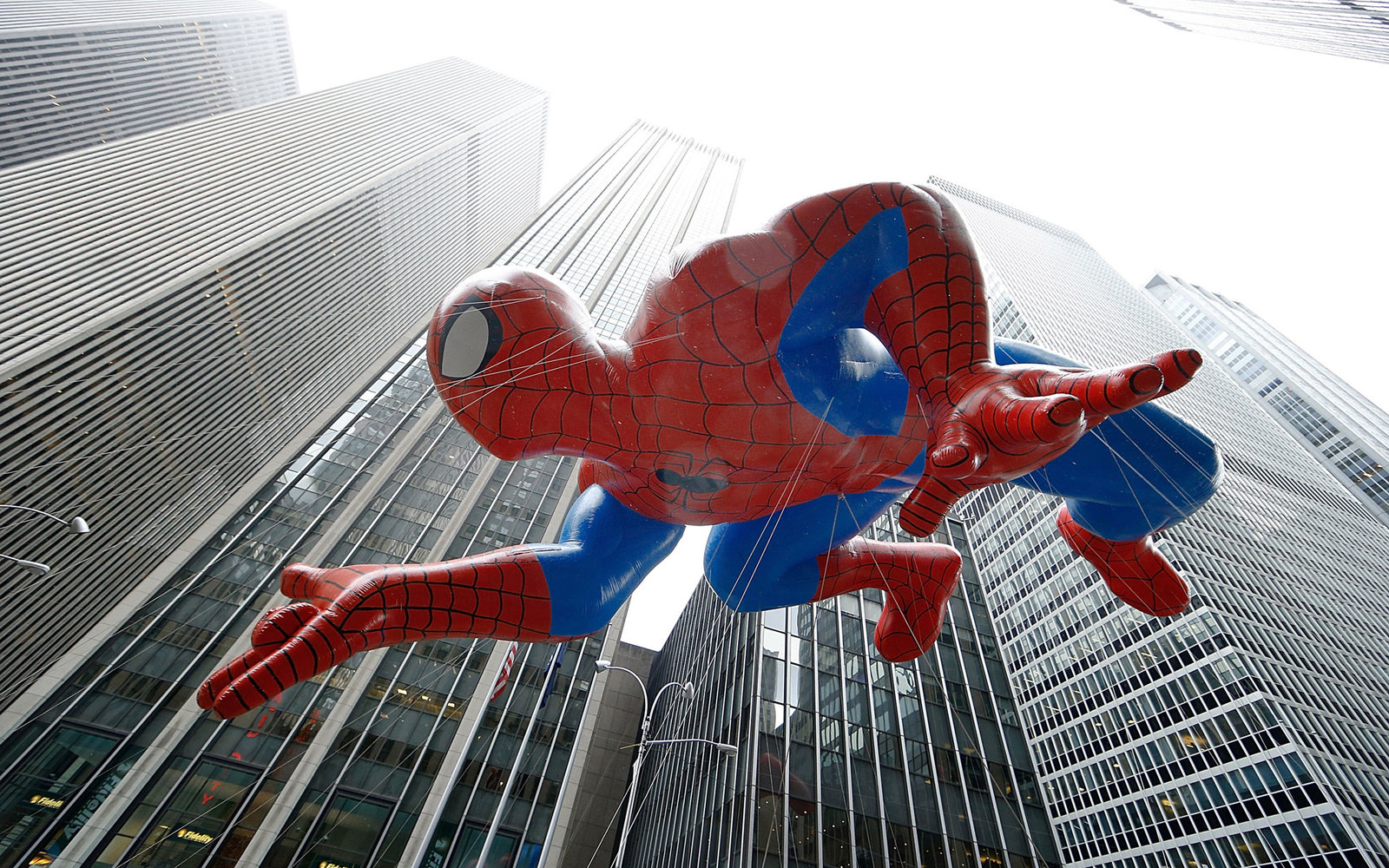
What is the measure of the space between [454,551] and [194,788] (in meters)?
7.59

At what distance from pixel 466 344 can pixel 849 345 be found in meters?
2.48

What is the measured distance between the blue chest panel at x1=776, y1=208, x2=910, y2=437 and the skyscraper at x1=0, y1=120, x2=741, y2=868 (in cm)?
737

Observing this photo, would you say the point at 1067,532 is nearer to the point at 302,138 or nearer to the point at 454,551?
the point at 454,551

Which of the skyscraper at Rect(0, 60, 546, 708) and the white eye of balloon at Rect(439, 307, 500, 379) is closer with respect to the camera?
the white eye of balloon at Rect(439, 307, 500, 379)

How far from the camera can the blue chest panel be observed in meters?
3.37

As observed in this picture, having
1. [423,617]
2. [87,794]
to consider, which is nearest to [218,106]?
[87,794]

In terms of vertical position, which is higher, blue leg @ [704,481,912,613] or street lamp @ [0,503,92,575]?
blue leg @ [704,481,912,613]

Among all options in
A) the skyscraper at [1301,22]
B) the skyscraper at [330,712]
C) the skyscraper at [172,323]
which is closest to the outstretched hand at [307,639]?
the skyscraper at [330,712]

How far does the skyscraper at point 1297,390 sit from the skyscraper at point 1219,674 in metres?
27.4

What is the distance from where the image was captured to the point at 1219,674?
82.0 ft

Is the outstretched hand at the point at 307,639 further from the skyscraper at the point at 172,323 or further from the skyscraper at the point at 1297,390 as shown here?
the skyscraper at the point at 1297,390

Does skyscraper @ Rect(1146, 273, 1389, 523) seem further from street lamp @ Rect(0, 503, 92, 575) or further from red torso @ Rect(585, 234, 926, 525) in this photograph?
street lamp @ Rect(0, 503, 92, 575)

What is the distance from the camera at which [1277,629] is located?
27.2 m

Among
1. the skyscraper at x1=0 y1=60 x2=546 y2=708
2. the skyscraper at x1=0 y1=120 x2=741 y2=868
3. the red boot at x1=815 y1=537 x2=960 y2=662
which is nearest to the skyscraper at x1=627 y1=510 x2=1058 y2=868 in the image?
the skyscraper at x1=0 y1=120 x2=741 y2=868
